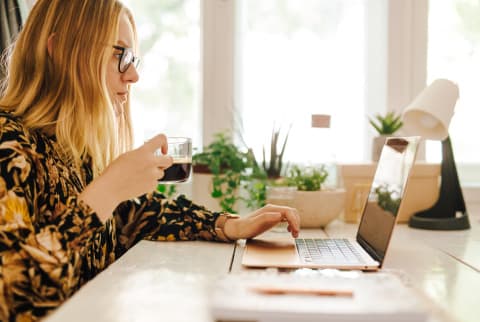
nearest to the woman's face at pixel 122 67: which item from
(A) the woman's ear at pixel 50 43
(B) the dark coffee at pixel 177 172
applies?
(A) the woman's ear at pixel 50 43

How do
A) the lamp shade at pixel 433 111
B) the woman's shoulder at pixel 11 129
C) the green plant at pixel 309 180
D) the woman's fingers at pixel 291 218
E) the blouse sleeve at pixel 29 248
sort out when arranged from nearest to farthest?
the blouse sleeve at pixel 29 248
the woman's shoulder at pixel 11 129
the woman's fingers at pixel 291 218
the lamp shade at pixel 433 111
the green plant at pixel 309 180

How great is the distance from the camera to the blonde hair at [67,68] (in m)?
1.22

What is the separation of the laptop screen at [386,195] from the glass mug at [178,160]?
1.51 feet

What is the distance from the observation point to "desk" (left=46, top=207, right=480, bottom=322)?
0.76 m

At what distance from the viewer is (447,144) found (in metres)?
1.86

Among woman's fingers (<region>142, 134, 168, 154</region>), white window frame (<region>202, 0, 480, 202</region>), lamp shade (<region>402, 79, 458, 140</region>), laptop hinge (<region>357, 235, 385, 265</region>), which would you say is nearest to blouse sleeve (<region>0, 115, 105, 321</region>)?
woman's fingers (<region>142, 134, 168, 154</region>)

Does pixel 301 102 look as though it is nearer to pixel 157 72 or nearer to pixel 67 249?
pixel 157 72

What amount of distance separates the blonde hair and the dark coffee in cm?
20

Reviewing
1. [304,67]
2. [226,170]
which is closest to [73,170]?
[226,170]

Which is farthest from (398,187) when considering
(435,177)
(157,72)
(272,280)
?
(157,72)

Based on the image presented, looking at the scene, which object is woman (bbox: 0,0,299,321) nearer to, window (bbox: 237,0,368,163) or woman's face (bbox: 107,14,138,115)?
woman's face (bbox: 107,14,138,115)

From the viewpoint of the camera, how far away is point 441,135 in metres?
1.77

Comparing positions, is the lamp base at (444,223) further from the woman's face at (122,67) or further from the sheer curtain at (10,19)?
the sheer curtain at (10,19)

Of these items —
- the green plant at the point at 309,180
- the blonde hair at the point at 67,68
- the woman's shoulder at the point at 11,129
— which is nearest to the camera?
the woman's shoulder at the point at 11,129
